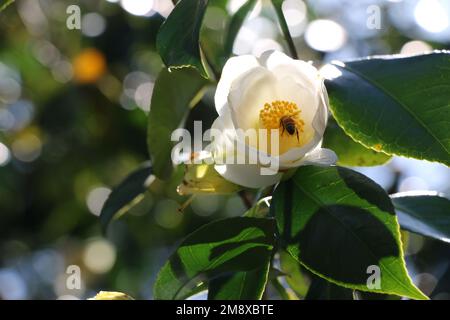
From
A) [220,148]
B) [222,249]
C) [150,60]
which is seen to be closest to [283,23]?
[220,148]

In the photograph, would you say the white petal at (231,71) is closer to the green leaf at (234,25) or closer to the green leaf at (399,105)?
the green leaf at (399,105)

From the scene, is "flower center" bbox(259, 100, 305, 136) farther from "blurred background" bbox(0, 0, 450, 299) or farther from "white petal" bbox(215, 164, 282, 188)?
"blurred background" bbox(0, 0, 450, 299)

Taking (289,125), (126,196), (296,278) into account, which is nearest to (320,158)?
(289,125)

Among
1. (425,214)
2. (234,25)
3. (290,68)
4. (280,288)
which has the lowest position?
(280,288)

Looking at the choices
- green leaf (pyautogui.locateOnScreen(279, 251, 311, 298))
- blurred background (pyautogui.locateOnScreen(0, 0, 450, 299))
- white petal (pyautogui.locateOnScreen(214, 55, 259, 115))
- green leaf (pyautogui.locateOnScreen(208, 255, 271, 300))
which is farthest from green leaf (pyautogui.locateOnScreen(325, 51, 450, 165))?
blurred background (pyautogui.locateOnScreen(0, 0, 450, 299))

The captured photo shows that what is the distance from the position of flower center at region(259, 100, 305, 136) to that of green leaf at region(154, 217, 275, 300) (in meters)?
0.13

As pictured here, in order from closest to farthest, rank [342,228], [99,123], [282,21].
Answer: [342,228] → [282,21] → [99,123]

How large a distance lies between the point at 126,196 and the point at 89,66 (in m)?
1.41

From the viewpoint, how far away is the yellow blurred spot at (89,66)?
2.80 metres

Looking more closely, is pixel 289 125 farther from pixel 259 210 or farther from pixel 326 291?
pixel 326 291

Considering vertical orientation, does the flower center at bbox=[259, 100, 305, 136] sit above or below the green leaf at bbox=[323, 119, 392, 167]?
above

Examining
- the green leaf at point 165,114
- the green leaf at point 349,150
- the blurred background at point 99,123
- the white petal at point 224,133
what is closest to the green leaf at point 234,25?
the green leaf at point 165,114

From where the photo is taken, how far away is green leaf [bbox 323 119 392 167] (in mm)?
1357

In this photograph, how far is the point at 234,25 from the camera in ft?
4.76
